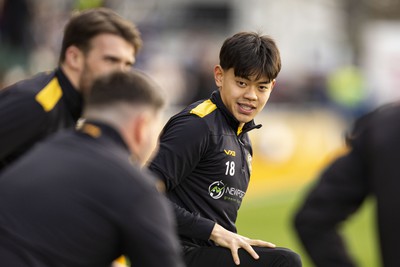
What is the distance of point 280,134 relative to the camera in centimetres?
2091

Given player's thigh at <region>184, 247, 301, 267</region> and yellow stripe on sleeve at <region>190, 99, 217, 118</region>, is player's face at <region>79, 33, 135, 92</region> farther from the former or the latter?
player's thigh at <region>184, 247, 301, 267</region>

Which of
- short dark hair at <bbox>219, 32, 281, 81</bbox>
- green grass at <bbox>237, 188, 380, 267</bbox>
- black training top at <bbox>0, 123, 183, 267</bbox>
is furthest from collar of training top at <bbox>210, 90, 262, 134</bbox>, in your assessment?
green grass at <bbox>237, 188, 380, 267</bbox>

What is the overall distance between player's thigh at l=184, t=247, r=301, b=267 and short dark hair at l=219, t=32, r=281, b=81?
3.04ft

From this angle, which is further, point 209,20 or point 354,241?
point 209,20

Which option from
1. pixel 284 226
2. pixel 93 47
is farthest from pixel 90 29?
pixel 284 226

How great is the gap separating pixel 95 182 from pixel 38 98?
63.4 inches

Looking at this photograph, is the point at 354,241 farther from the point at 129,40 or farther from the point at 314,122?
the point at 129,40

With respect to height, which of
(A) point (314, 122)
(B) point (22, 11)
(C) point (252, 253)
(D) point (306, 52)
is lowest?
(D) point (306, 52)

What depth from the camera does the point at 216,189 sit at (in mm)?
5535

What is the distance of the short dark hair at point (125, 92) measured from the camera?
4.05 metres

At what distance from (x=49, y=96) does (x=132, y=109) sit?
1496mm

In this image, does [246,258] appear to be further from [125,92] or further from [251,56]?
[125,92]

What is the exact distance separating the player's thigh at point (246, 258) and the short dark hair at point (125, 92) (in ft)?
5.00

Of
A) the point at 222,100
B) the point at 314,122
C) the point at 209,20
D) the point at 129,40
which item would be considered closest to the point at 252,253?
the point at 222,100
